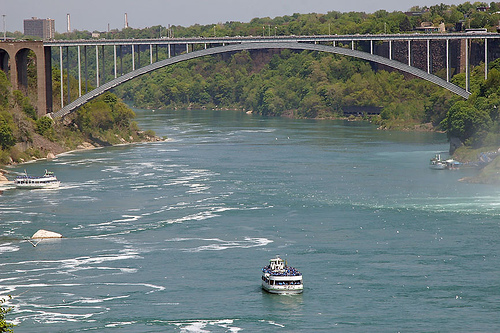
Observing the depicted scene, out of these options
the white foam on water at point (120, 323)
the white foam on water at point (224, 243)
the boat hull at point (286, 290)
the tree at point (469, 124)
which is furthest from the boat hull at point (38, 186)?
the tree at point (469, 124)

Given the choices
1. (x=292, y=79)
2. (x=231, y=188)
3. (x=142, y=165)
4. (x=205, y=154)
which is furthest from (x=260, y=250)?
(x=292, y=79)

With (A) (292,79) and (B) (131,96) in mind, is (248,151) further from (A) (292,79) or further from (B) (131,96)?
(B) (131,96)

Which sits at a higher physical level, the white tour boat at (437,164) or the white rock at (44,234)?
the white tour boat at (437,164)

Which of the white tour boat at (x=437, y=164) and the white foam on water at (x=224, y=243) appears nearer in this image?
the white foam on water at (x=224, y=243)

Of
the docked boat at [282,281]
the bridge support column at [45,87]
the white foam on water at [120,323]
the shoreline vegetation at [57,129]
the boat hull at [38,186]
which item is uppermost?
the bridge support column at [45,87]

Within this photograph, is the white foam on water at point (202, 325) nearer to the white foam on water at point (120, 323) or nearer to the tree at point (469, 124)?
the white foam on water at point (120, 323)
